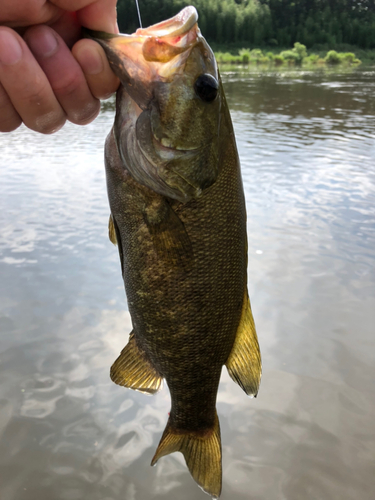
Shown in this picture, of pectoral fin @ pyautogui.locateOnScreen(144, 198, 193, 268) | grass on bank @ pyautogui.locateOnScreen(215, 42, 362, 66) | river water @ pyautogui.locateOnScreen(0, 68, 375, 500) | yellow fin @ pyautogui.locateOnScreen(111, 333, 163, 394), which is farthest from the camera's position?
grass on bank @ pyautogui.locateOnScreen(215, 42, 362, 66)

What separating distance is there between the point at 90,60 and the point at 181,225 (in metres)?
0.67

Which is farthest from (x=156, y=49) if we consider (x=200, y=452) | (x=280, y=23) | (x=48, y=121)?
(x=280, y=23)

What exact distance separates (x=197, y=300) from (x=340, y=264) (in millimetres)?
4044

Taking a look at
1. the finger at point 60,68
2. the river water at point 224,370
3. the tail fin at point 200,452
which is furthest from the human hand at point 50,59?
the river water at point 224,370

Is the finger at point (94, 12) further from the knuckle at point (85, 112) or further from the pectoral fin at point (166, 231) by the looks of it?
the pectoral fin at point (166, 231)

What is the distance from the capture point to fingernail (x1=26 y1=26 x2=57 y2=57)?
1503 millimetres

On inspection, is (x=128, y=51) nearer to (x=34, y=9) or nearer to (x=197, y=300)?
(x=34, y=9)

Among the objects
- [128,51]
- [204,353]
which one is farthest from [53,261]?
[128,51]

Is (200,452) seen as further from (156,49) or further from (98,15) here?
(98,15)

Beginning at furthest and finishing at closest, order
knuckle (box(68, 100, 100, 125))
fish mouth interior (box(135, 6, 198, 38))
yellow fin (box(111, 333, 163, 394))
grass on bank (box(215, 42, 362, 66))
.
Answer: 1. grass on bank (box(215, 42, 362, 66))
2. yellow fin (box(111, 333, 163, 394))
3. knuckle (box(68, 100, 100, 125))
4. fish mouth interior (box(135, 6, 198, 38))

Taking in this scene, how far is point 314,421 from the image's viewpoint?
3393 millimetres

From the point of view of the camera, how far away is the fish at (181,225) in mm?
1437

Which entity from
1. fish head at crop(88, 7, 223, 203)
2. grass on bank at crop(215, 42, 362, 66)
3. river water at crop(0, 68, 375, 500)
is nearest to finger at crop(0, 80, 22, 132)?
fish head at crop(88, 7, 223, 203)

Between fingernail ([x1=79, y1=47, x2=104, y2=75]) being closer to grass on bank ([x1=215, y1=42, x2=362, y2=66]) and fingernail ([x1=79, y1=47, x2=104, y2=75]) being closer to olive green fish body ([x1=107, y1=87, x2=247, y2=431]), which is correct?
olive green fish body ([x1=107, y1=87, x2=247, y2=431])
